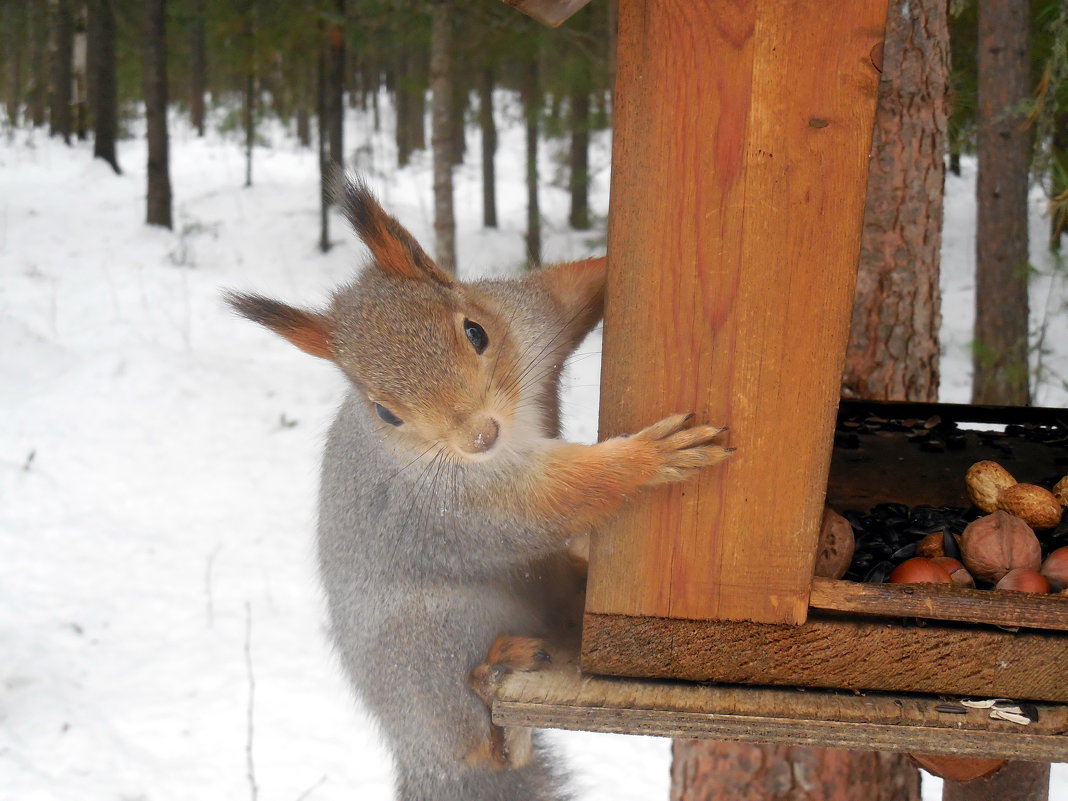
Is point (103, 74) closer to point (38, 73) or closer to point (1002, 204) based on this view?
point (38, 73)

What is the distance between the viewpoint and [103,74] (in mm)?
10688

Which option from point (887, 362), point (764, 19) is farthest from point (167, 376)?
point (764, 19)

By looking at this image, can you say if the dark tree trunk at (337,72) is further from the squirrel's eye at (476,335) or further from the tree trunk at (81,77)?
the squirrel's eye at (476,335)

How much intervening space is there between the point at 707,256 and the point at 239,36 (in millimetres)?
8296

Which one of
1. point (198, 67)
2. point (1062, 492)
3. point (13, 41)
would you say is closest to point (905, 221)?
point (1062, 492)

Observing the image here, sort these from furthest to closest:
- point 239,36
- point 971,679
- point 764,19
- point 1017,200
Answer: point 239,36 → point 1017,200 → point 971,679 → point 764,19

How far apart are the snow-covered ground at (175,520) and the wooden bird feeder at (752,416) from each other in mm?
566

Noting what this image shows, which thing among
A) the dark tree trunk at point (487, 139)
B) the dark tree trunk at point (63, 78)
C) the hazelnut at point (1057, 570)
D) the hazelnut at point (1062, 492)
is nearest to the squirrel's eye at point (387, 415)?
the hazelnut at point (1057, 570)

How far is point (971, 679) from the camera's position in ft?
4.52

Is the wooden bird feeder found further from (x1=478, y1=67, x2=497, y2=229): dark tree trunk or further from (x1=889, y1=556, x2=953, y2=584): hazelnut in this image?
(x1=478, y1=67, x2=497, y2=229): dark tree trunk

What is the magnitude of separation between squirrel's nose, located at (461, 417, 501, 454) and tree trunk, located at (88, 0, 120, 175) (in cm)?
879

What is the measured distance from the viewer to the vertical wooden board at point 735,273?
1.26m

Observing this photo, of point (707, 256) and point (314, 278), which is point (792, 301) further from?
point (314, 278)

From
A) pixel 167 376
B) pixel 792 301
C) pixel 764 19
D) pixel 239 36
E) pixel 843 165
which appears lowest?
pixel 167 376
